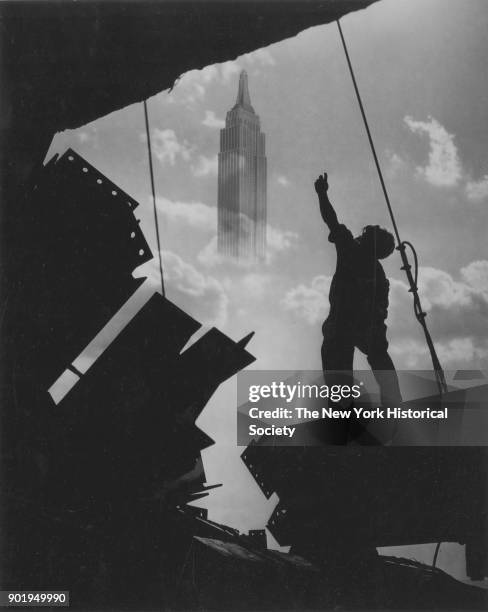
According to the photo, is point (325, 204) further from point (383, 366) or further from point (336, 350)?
point (383, 366)

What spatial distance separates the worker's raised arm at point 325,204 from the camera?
362 cm

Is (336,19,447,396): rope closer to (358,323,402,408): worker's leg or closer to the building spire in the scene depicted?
(358,323,402,408): worker's leg

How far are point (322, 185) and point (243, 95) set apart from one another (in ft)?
2.15

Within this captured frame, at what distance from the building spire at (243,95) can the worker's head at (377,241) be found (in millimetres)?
929

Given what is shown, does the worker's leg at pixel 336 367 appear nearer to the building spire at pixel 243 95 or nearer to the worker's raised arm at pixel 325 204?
the worker's raised arm at pixel 325 204

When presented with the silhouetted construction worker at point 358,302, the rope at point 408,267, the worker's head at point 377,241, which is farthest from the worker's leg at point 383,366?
the worker's head at point 377,241

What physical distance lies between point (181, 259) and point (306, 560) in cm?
170

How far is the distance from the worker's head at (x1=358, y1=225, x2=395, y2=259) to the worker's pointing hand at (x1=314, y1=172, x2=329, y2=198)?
30 centimetres

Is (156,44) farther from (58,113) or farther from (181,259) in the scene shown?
(181,259)

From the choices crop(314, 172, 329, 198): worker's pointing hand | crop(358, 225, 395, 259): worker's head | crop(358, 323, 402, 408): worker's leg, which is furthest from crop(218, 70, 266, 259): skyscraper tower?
crop(358, 323, 402, 408): worker's leg

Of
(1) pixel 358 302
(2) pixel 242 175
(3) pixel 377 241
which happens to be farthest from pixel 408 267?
(2) pixel 242 175

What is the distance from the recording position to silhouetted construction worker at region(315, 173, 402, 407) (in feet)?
11.6

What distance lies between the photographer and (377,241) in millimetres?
3637

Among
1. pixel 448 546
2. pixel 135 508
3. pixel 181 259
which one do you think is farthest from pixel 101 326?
pixel 448 546
